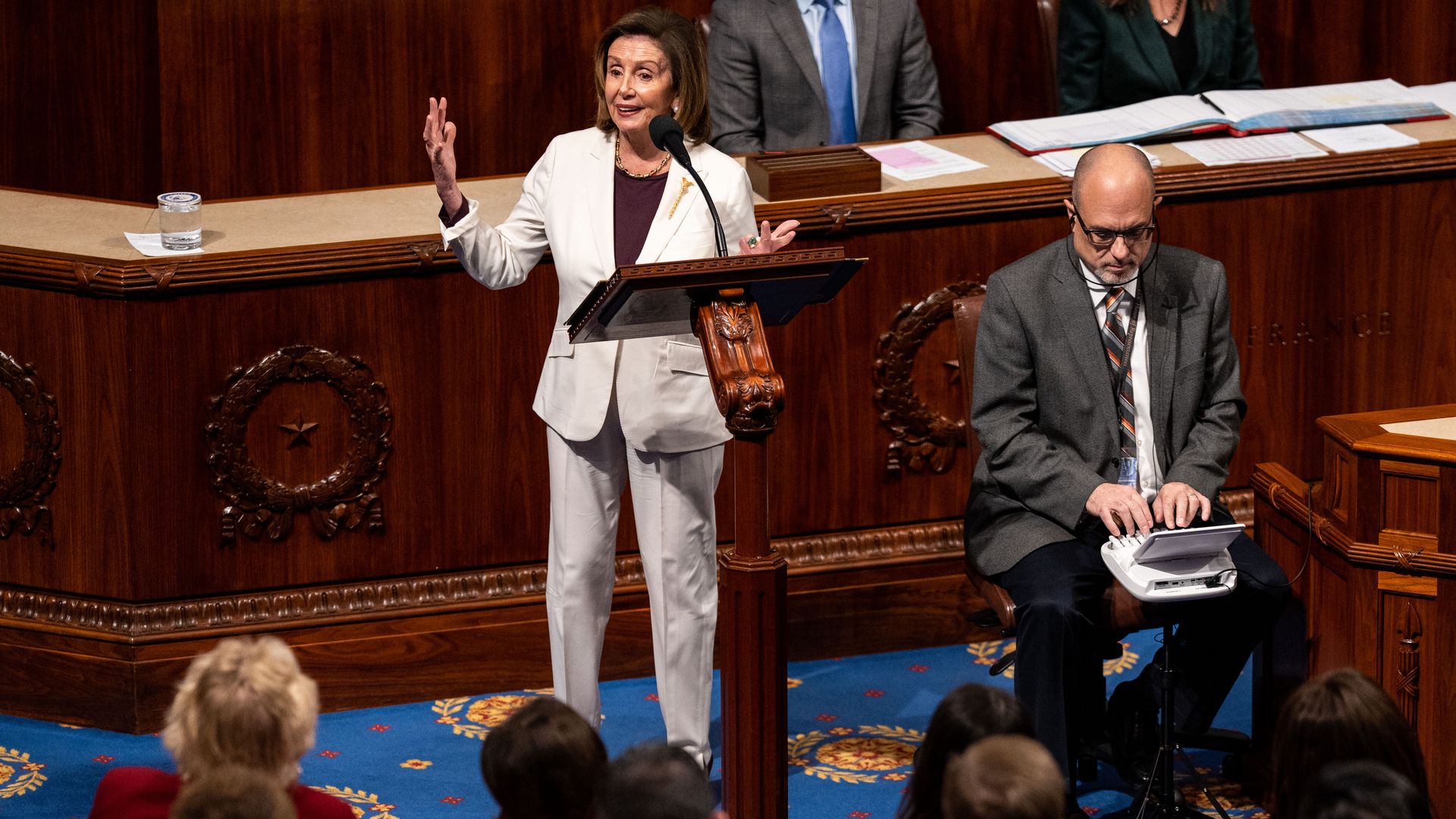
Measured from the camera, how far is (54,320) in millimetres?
→ 4301

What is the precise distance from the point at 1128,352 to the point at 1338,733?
1.52m

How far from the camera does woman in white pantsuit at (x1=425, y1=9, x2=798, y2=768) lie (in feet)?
12.0

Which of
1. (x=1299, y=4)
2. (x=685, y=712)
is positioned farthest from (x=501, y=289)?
(x=1299, y=4)

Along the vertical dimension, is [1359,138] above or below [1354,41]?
below

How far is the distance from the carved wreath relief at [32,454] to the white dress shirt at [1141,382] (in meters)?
2.28

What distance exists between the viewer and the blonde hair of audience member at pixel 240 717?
98.7 inches

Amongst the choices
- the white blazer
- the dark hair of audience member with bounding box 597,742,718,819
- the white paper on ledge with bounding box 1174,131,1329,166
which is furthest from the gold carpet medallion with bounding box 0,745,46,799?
the white paper on ledge with bounding box 1174,131,1329,166

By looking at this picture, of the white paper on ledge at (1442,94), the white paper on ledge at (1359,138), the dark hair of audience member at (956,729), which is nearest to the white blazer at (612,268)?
the dark hair of audience member at (956,729)

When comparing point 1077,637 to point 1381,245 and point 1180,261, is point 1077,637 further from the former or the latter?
point 1381,245

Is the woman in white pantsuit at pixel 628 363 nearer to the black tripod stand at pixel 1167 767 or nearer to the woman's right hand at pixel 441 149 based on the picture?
the woman's right hand at pixel 441 149

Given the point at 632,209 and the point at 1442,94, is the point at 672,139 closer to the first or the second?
the point at 632,209

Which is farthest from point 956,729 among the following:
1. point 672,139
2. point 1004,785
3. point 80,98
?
point 80,98

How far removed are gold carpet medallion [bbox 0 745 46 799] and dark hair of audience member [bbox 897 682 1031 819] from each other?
88.9 inches

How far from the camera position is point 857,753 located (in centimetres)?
428
